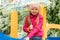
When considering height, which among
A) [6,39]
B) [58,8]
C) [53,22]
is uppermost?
[58,8]

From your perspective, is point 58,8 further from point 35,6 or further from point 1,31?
point 1,31

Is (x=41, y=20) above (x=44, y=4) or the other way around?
the other way around

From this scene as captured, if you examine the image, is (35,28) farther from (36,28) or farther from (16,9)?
(16,9)

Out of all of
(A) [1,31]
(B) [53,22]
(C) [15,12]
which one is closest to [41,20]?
(B) [53,22]

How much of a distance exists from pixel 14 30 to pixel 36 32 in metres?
0.21

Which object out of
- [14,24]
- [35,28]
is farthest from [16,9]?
[35,28]

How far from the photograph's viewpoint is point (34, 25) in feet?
6.66

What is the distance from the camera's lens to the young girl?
2.02m

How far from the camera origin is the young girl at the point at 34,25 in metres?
2.02

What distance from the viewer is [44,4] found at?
6.66 feet

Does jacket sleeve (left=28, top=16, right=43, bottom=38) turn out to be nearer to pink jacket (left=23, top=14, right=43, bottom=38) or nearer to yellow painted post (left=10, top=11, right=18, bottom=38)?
pink jacket (left=23, top=14, right=43, bottom=38)

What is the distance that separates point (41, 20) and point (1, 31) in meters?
0.40

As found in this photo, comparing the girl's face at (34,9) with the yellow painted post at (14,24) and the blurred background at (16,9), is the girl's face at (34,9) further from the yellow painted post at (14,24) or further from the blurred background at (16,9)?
the yellow painted post at (14,24)

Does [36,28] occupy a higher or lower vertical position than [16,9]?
lower
